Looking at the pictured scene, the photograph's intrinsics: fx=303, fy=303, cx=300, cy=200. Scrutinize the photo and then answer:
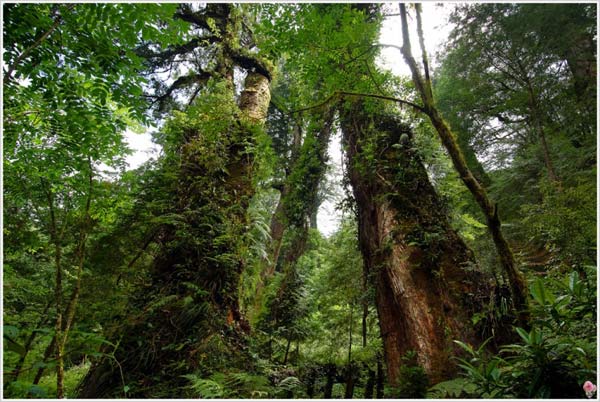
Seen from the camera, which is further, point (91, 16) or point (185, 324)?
point (185, 324)

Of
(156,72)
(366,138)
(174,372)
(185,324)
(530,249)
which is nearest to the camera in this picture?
(174,372)

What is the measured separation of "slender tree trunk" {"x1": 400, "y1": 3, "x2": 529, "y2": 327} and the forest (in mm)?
21

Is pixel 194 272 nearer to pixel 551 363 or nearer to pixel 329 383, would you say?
pixel 329 383

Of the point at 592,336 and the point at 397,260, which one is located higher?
the point at 397,260

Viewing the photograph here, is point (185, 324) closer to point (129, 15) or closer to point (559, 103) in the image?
point (129, 15)

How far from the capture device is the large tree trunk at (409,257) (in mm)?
3299

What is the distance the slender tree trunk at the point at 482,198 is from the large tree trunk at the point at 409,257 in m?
Result: 0.74

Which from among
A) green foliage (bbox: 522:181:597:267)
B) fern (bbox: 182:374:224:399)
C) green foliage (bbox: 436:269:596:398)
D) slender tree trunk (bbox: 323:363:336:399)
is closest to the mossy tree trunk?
fern (bbox: 182:374:224:399)

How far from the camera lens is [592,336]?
2.05 metres

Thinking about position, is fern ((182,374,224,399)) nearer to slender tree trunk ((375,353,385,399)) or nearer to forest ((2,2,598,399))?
forest ((2,2,598,399))

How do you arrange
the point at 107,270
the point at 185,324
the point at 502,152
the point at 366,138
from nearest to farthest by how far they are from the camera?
the point at 185,324 < the point at 107,270 < the point at 366,138 < the point at 502,152

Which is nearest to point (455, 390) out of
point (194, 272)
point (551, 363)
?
point (551, 363)

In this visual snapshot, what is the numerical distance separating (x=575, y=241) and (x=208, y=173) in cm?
519

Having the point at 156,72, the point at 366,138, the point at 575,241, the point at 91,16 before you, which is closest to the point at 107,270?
the point at 91,16
